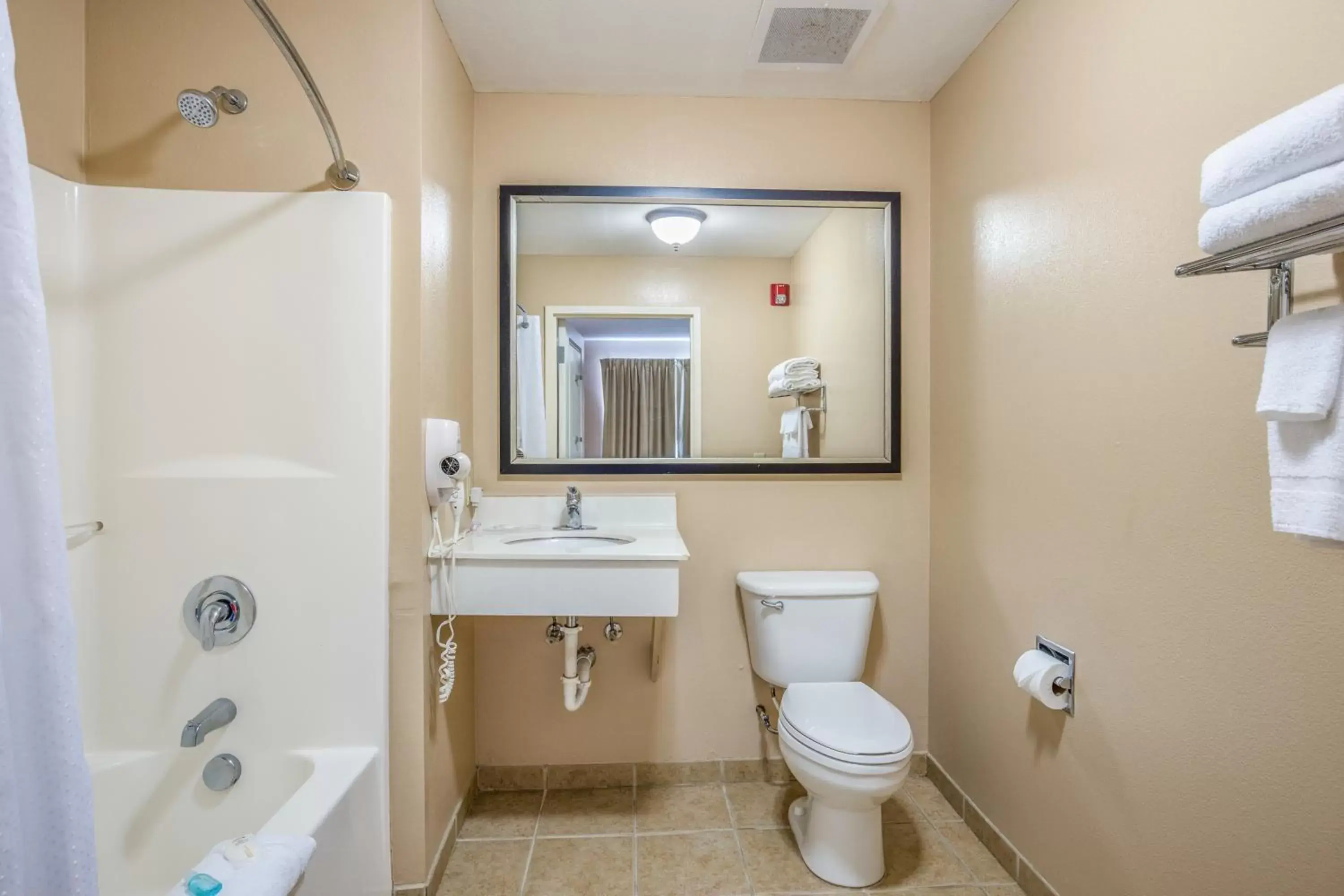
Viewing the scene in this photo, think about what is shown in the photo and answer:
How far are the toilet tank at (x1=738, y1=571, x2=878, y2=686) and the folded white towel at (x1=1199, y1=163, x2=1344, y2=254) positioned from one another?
1.27 meters

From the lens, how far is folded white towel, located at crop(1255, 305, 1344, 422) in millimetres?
694

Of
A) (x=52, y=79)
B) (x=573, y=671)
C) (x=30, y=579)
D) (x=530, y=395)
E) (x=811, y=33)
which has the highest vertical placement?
(x=811, y=33)

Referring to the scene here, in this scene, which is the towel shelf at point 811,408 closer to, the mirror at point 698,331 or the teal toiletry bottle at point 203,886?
the mirror at point 698,331

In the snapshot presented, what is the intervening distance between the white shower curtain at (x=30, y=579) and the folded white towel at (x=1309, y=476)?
131cm

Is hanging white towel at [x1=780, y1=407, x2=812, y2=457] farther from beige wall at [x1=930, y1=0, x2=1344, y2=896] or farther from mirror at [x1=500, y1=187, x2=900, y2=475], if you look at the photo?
beige wall at [x1=930, y1=0, x2=1344, y2=896]

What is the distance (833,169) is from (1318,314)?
1484 mm

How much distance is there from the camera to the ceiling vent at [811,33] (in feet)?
4.91

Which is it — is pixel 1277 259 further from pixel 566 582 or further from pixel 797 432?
pixel 566 582

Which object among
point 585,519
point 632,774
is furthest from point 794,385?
point 632,774

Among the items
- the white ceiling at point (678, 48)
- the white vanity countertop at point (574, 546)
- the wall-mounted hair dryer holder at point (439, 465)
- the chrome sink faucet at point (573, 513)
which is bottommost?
the white vanity countertop at point (574, 546)

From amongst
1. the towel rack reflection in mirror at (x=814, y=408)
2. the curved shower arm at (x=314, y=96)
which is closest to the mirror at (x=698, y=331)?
the towel rack reflection in mirror at (x=814, y=408)

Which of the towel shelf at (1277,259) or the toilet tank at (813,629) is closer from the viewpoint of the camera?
the towel shelf at (1277,259)

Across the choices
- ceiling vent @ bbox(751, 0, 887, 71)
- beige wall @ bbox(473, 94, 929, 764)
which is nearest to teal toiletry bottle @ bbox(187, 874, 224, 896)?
beige wall @ bbox(473, 94, 929, 764)

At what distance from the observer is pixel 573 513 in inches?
72.9
